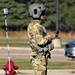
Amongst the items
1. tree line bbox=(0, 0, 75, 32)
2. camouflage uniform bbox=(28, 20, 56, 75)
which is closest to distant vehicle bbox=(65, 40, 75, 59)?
camouflage uniform bbox=(28, 20, 56, 75)

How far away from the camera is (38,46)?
613cm

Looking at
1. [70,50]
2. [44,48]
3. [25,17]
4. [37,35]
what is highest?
[37,35]

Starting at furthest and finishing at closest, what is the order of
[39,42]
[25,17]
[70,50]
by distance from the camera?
Result: [25,17]
[70,50]
[39,42]

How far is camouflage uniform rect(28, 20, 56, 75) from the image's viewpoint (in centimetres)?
605

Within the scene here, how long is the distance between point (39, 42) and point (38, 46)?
0.33ft

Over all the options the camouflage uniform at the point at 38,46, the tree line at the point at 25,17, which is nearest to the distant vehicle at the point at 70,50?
the camouflage uniform at the point at 38,46

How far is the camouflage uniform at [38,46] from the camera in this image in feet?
19.9

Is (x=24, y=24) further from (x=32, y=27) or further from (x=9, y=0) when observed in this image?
(x=32, y=27)

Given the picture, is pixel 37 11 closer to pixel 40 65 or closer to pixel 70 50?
pixel 40 65

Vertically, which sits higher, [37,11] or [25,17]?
[37,11]

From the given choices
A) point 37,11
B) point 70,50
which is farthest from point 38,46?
point 70,50

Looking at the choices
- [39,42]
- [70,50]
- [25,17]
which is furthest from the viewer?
[25,17]

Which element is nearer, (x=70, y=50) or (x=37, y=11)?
(x=37, y=11)

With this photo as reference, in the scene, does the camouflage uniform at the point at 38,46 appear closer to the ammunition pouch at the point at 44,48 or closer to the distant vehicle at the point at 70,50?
the ammunition pouch at the point at 44,48
